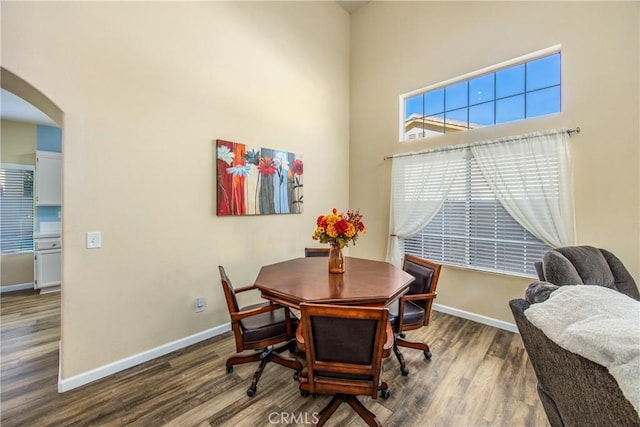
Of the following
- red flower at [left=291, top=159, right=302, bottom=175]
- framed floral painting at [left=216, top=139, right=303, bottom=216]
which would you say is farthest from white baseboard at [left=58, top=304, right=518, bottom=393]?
red flower at [left=291, top=159, right=302, bottom=175]

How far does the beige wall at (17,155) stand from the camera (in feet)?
14.3

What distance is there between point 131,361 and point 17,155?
4807mm

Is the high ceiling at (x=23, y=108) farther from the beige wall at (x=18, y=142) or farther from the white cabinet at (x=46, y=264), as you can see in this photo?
the white cabinet at (x=46, y=264)

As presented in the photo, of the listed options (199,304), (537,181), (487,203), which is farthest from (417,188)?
(199,304)

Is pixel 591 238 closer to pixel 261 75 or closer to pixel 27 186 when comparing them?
pixel 261 75

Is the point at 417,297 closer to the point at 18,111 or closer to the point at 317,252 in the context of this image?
the point at 317,252

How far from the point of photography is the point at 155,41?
2.37 m

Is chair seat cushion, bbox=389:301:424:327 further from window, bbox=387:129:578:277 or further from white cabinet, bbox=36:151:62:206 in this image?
white cabinet, bbox=36:151:62:206

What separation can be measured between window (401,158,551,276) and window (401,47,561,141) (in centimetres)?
59

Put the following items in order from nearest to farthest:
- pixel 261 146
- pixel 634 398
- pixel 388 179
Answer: pixel 634 398, pixel 261 146, pixel 388 179

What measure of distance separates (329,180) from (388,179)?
88 cm

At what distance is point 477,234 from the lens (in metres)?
3.21

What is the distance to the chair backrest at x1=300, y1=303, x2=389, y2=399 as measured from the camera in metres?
1.32

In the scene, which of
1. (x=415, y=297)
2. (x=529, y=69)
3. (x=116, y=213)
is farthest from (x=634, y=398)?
(x=529, y=69)
